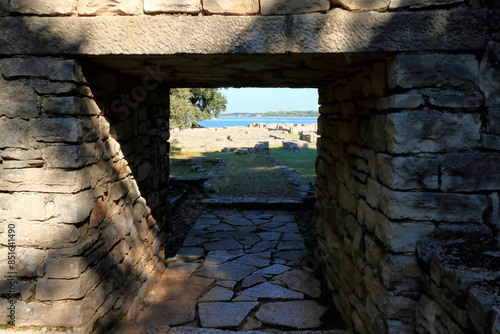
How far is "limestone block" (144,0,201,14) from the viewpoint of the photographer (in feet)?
6.52

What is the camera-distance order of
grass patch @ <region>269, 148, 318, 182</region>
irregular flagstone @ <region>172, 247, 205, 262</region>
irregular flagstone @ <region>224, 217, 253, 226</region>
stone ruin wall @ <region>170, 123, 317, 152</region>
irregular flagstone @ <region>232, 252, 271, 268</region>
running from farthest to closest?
stone ruin wall @ <region>170, 123, 317, 152</region>
grass patch @ <region>269, 148, 318, 182</region>
irregular flagstone @ <region>224, 217, 253, 226</region>
irregular flagstone @ <region>172, 247, 205, 262</region>
irregular flagstone @ <region>232, 252, 271, 268</region>

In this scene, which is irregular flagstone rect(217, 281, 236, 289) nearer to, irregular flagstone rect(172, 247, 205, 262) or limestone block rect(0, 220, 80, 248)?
irregular flagstone rect(172, 247, 205, 262)

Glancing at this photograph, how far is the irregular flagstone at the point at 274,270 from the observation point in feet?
13.5

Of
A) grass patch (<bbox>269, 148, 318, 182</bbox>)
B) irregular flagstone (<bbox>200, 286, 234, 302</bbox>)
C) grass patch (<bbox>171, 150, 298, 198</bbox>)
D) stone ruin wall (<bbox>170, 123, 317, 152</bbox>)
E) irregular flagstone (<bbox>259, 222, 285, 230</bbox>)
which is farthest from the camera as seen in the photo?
stone ruin wall (<bbox>170, 123, 317, 152</bbox>)

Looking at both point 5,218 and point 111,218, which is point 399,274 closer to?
point 111,218

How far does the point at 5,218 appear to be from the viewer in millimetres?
2068

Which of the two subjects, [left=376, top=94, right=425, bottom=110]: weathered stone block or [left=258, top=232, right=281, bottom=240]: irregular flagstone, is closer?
[left=376, top=94, right=425, bottom=110]: weathered stone block

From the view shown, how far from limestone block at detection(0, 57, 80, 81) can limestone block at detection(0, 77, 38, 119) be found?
67 millimetres

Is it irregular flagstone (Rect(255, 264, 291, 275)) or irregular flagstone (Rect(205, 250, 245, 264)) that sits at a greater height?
irregular flagstone (Rect(255, 264, 291, 275))

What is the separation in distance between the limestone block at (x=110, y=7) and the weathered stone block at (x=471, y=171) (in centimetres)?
204

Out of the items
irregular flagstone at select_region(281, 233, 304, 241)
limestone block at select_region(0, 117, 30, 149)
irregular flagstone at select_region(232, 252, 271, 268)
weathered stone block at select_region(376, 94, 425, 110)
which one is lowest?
irregular flagstone at select_region(232, 252, 271, 268)

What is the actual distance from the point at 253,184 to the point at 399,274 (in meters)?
7.81

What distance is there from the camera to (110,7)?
2.01m

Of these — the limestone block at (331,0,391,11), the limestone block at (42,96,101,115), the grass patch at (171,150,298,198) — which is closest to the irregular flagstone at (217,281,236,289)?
the limestone block at (42,96,101,115)
